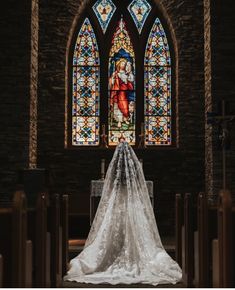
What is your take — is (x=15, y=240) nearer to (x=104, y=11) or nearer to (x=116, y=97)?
(x=116, y=97)

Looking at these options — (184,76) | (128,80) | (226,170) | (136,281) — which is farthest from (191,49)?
(136,281)

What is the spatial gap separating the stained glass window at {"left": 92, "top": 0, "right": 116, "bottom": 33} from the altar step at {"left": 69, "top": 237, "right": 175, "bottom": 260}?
16.6 feet

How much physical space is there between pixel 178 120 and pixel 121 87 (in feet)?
5.12

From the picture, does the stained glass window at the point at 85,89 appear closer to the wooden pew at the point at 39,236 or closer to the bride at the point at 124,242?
the bride at the point at 124,242

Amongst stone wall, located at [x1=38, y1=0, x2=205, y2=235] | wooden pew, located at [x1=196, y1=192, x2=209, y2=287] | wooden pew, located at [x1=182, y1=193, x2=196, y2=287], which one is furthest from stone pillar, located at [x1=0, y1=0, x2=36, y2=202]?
wooden pew, located at [x1=196, y1=192, x2=209, y2=287]

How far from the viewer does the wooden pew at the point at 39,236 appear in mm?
4570

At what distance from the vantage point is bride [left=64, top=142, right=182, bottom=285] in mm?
6148

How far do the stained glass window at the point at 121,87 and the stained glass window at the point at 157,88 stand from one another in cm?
34

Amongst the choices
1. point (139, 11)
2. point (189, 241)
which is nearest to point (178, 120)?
point (139, 11)

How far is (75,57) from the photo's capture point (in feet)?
42.3

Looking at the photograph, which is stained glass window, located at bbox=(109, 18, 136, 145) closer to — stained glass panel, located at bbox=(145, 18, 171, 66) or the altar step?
stained glass panel, located at bbox=(145, 18, 171, 66)

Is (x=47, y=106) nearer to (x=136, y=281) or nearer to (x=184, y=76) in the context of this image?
(x=184, y=76)

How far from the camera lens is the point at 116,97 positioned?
1285 cm

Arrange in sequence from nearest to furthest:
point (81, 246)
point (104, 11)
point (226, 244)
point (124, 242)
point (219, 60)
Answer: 1. point (226, 244)
2. point (124, 242)
3. point (81, 246)
4. point (219, 60)
5. point (104, 11)
